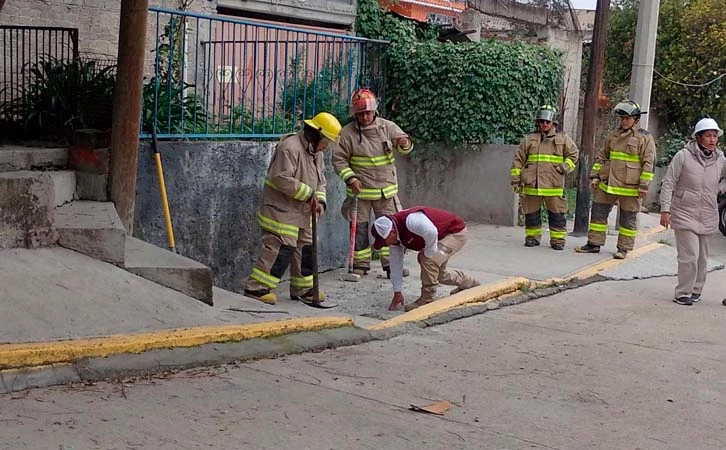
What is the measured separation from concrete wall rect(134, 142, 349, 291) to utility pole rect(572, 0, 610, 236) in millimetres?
5159

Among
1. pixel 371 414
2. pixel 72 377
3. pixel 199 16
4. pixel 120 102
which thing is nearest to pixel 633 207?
pixel 199 16

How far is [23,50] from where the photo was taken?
9688 millimetres

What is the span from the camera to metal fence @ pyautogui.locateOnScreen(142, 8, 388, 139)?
8.59 meters

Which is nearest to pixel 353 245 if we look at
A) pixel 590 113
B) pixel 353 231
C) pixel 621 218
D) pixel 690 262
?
pixel 353 231

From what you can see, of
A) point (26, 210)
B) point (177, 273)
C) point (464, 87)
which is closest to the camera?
point (26, 210)

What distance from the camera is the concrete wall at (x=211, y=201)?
8141 mm

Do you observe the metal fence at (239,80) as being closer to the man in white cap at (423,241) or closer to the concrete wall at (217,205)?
the concrete wall at (217,205)

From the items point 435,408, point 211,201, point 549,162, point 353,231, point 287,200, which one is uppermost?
point 549,162

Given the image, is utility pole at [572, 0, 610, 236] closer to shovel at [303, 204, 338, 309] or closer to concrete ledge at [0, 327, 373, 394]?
shovel at [303, 204, 338, 309]

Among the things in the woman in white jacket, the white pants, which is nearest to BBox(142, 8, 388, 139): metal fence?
the woman in white jacket

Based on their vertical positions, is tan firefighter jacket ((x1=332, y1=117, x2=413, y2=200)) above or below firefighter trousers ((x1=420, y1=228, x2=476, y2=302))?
above

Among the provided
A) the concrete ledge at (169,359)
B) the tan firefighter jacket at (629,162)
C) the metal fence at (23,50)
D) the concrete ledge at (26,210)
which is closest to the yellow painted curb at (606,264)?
the tan firefighter jacket at (629,162)

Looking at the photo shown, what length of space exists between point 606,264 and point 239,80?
458 cm

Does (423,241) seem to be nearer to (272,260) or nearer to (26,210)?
(272,260)
